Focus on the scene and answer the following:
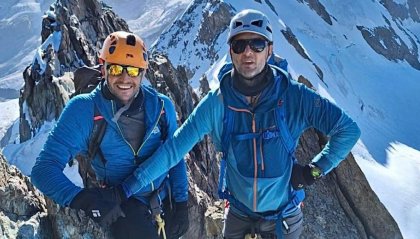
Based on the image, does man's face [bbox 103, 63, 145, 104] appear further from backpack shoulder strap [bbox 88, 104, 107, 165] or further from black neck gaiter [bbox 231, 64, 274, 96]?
black neck gaiter [bbox 231, 64, 274, 96]

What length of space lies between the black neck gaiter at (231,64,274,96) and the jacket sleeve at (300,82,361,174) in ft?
1.25

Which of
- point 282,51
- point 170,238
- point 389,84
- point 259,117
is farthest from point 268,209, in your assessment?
point 389,84

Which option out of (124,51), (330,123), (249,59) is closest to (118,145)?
(124,51)

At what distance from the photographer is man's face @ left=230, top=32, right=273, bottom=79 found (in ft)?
16.4

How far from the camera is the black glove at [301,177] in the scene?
5031mm

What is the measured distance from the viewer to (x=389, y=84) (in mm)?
80312

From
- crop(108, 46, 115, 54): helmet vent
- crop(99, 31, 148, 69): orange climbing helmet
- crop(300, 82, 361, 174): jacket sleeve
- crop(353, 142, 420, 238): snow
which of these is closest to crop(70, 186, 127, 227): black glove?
crop(99, 31, 148, 69): orange climbing helmet

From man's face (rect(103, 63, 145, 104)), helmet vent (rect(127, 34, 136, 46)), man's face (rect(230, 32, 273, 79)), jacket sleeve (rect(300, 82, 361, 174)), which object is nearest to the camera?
jacket sleeve (rect(300, 82, 361, 174))

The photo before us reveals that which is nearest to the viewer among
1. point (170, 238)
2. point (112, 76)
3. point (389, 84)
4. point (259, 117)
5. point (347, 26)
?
point (259, 117)

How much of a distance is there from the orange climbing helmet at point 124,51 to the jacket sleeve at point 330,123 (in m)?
1.92

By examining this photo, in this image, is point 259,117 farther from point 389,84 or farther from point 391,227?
point 389,84

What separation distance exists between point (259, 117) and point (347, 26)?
93943 millimetres

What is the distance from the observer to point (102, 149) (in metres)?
5.49

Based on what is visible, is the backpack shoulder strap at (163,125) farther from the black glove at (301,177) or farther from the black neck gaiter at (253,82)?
the black glove at (301,177)
